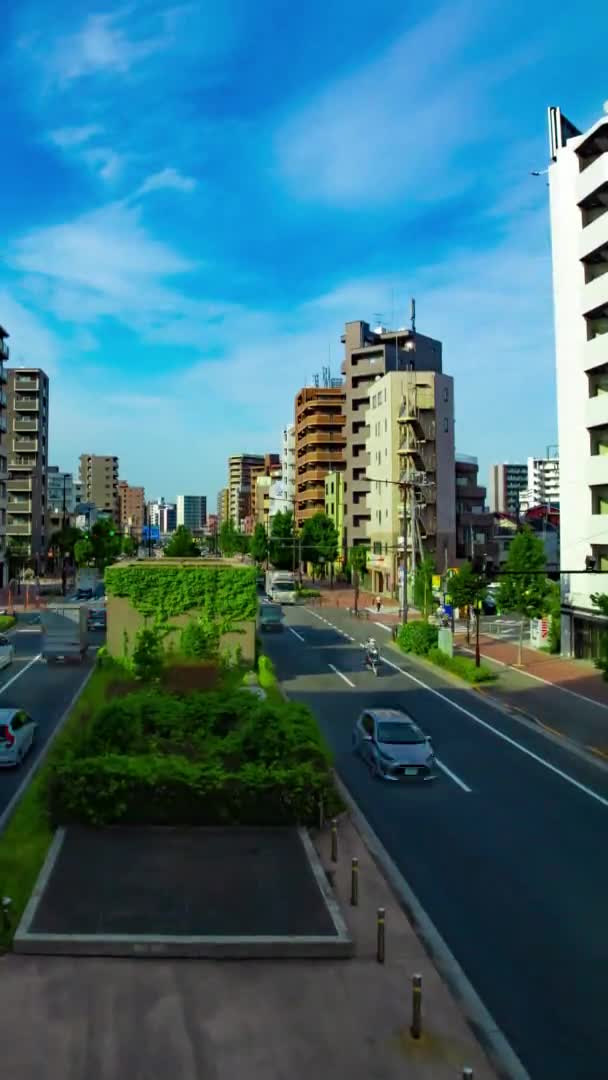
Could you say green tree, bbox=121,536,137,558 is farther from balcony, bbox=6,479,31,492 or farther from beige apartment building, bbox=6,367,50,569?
balcony, bbox=6,479,31,492

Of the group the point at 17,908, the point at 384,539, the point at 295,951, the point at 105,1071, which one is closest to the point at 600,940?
the point at 295,951

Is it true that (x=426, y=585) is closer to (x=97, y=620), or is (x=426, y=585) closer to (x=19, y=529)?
(x=97, y=620)

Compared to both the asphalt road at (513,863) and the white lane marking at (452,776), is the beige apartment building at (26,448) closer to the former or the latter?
the asphalt road at (513,863)

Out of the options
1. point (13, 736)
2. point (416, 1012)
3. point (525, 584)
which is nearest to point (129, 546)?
point (525, 584)

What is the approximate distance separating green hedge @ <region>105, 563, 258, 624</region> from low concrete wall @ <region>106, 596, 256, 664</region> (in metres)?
0.22

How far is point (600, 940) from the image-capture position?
12352 millimetres

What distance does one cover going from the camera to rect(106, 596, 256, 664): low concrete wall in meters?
30.7

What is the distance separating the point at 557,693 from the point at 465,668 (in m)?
4.66

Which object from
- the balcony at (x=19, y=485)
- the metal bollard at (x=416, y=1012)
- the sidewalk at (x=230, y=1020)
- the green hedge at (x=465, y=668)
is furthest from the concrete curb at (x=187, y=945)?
the balcony at (x=19, y=485)

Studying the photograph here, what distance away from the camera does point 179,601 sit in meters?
31.0

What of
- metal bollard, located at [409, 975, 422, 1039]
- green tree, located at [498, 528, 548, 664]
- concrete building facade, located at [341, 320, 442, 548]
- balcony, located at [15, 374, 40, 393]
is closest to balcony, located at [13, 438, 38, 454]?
balcony, located at [15, 374, 40, 393]

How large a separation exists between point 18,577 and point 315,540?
3450 cm

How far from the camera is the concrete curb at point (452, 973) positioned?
9406mm

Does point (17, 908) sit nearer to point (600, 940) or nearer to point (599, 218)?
point (600, 940)
